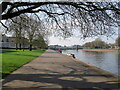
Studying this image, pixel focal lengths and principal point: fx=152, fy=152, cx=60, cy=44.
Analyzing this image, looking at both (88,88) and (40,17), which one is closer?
(88,88)

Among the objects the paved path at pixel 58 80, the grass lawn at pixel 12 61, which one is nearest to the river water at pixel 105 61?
the paved path at pixel 58 80

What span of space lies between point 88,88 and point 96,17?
13.2ft

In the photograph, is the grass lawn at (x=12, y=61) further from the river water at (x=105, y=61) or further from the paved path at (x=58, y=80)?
the river water at (x=105, y=61)

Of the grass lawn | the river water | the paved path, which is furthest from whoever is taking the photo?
the river water

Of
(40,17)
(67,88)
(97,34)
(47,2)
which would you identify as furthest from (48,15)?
(67,88)

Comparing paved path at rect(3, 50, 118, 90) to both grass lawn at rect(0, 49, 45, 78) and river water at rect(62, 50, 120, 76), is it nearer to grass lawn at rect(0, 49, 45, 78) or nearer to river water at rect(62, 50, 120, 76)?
grass lawn at rect(0, 49, 45, 78)

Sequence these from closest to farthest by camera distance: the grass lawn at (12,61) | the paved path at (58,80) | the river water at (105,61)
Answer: the paved path at (58,80)
the grass lawn at (12,61)
the river water at (105,61)

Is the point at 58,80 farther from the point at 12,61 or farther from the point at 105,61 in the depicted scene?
the point at 105,61

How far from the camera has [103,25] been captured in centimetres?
839

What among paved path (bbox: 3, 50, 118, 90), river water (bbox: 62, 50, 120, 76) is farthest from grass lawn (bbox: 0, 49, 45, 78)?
river water (bbox: 62, 50, 120, 76)

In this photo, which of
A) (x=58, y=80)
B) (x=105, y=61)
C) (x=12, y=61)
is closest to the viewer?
(x=58, y=80)

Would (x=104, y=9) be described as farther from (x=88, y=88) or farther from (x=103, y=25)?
(x=88, y=88)

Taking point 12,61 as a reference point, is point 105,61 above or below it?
below

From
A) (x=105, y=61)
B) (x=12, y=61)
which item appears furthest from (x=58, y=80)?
(x=105, y=61)
